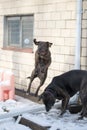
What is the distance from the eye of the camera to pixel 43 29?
31.1 feet

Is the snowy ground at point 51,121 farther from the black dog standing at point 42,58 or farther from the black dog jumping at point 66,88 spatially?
the black dog standing at point 42,58

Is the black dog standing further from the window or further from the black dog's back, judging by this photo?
Answer: the window

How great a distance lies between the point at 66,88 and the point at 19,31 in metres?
4.38

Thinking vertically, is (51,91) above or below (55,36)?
below

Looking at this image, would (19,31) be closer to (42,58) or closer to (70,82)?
(42,58)

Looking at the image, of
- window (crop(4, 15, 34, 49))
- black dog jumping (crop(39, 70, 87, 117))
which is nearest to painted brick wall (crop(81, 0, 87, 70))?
black dog jumping (crop(39, 70, 87, 117))

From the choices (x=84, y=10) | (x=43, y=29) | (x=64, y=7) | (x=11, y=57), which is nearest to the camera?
(x=84, y=10)

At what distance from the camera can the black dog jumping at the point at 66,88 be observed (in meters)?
6.59

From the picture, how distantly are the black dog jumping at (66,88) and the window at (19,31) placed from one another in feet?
11.8

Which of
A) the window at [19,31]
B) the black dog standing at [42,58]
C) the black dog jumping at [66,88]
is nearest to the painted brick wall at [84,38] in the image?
the black dog standing at [42,58]

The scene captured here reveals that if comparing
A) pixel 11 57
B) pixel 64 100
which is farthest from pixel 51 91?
pixel 11 57

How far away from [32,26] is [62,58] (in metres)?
1.78

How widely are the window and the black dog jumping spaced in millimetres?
3597

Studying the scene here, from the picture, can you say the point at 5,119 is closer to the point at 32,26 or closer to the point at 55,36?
the point at 55,36
